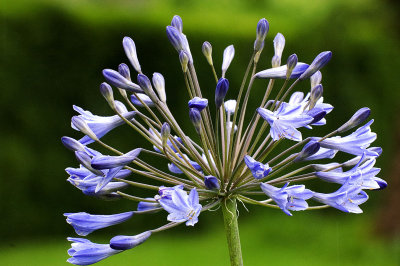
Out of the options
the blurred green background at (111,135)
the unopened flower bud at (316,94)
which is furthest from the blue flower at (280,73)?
the blurred green background at (111,135)

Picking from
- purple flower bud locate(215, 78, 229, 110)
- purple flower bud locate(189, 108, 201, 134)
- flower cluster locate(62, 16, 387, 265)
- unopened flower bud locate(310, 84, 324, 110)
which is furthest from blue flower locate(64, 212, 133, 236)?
unopened flower bud locate(310, 84, 324, 110)

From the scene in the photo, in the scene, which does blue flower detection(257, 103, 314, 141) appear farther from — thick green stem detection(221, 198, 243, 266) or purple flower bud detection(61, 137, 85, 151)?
purple flower bud detection(61, 137, 85, 151)

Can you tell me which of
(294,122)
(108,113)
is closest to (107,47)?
(108,113)

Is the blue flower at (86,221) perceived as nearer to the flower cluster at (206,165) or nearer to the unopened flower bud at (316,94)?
the flower cluster at (206,165)

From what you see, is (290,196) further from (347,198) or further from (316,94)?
(316,94)

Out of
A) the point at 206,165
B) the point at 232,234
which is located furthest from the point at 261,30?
the point at 232,234

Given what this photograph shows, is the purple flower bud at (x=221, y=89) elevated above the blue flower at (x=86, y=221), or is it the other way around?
the purple flower bud at (x=221, y=89)
